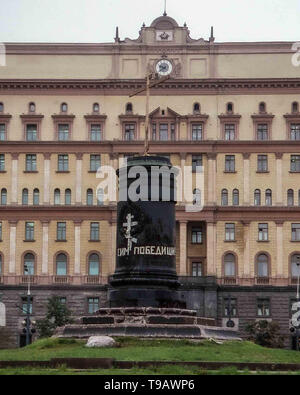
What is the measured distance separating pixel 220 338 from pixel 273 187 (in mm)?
47227

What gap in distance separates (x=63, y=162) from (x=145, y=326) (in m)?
50.1

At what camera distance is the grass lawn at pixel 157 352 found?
33375 millimetres

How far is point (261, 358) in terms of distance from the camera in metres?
34.6

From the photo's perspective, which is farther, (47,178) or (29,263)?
(47,178)

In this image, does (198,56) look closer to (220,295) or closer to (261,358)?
(220,295)

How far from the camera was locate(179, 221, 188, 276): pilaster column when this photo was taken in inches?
3327

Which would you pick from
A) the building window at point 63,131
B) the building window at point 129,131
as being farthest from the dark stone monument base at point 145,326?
the building window at point 63,131

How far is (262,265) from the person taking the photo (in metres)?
85.8

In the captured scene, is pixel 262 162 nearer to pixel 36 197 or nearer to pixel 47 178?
pixel 47 178

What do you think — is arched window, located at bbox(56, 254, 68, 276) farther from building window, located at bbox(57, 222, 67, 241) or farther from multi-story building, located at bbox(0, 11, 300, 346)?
building window, located at bbox(57, 222, 67, 241)

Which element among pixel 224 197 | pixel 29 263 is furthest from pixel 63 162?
pixel 224 197

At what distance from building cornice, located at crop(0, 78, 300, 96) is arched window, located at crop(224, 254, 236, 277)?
44.8 ft
